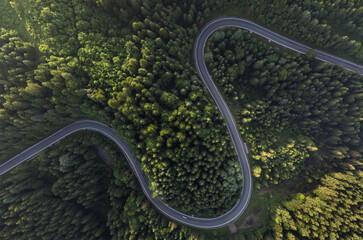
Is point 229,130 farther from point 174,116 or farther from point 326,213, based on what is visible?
point 326,213

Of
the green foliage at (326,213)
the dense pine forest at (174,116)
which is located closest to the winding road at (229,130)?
the dense pine forest at (174,116)

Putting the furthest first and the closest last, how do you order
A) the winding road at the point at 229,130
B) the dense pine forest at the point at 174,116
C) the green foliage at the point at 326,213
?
Answer: the winding road at the point at 229,130 < the dense pine forest at the point at 174,116 < the green foliage at the point at 326,213

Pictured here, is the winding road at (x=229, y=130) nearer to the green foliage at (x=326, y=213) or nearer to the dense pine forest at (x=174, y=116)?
the dense pine forest at (x=174, y=116)

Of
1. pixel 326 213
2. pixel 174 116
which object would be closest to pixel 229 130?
pixel 174 116

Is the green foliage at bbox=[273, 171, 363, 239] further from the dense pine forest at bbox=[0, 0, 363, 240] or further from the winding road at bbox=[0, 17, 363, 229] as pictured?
the winding road at bbox=[0, 17, 363, 229]

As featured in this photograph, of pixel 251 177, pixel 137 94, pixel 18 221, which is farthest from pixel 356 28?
pixel 18 221
